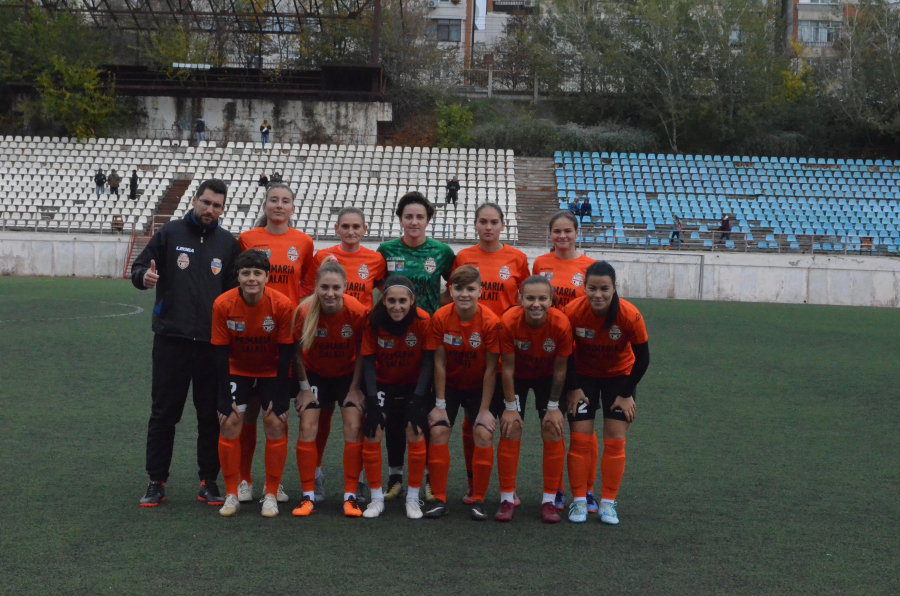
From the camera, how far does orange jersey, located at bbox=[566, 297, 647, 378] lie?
16.9ft

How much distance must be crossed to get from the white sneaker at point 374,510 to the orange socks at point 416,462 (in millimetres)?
209

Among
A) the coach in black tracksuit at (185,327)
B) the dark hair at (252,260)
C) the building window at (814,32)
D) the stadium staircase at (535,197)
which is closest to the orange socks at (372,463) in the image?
the coach in black tracksuit at (185,327)

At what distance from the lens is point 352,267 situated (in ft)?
19.2

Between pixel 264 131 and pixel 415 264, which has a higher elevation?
pixel 264 131

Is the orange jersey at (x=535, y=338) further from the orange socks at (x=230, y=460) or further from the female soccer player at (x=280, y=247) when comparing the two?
the orange socks at (x=230, y=460)

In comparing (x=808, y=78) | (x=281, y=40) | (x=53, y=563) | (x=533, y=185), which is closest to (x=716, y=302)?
(x=533, y=185)

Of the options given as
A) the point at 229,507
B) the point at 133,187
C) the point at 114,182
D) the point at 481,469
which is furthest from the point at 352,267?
the point at 114,182

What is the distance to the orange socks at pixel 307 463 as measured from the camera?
532 cm

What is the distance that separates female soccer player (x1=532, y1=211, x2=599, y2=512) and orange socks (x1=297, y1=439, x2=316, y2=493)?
1.56m

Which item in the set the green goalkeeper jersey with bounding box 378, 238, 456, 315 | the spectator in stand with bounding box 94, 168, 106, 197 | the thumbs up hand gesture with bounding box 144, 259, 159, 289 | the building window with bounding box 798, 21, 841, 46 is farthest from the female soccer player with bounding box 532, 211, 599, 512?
the building window with bounding box 798, 21, 841, 46

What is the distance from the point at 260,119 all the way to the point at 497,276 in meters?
33.8

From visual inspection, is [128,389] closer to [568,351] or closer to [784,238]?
[568,351]

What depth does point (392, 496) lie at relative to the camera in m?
5.68

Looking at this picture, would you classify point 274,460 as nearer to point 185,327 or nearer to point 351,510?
point 351,510
